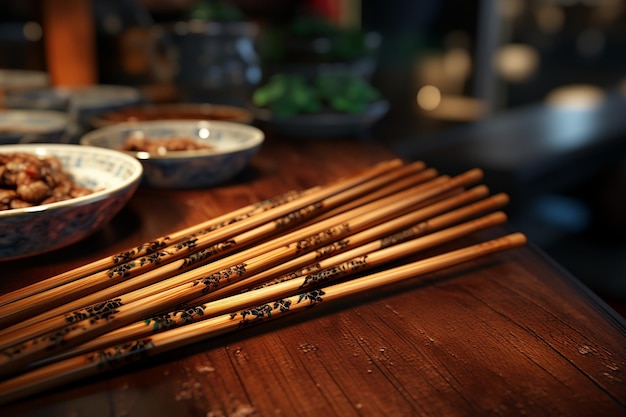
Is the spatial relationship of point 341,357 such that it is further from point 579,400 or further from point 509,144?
point 509,144

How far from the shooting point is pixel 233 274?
718mm

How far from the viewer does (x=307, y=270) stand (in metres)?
0.75

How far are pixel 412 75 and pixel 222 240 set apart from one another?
9.86 ft

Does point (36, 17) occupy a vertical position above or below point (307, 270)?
above

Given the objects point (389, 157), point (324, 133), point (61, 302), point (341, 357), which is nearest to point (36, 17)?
point (324, 133)

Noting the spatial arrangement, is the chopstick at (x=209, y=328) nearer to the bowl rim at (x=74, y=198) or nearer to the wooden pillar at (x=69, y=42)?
the bowl rim at (x=74, y=198)

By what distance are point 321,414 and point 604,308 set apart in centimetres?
40

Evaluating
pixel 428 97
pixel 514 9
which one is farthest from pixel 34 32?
pixel 514 9

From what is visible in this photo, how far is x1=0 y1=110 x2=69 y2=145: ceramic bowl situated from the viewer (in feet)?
3.99

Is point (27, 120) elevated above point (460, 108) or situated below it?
above

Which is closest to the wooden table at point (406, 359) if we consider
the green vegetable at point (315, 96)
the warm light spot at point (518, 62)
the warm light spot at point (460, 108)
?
the green vegetable at point (315, 96)

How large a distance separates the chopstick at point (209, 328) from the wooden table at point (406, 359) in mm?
16

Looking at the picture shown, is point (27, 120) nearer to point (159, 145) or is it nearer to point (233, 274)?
point (159, 145)

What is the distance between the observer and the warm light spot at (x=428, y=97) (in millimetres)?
3738
